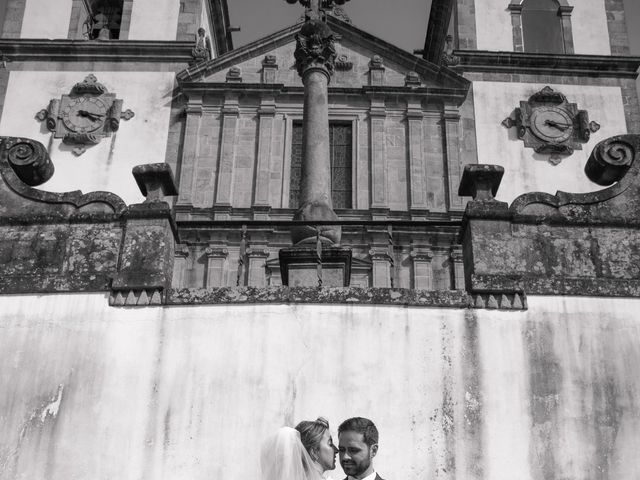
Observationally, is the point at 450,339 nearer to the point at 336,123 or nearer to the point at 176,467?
the point at 176,467

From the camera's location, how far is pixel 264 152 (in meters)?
16.4

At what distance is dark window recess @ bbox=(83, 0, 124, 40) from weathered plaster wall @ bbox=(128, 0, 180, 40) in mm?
776

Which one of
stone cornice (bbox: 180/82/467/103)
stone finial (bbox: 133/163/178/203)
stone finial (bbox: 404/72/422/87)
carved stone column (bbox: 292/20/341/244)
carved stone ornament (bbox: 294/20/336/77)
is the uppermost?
stone finial (bbox: 404/72/422/87)

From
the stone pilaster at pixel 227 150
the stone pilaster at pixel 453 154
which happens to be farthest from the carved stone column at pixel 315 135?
the stone pilaster at pixel 453 154

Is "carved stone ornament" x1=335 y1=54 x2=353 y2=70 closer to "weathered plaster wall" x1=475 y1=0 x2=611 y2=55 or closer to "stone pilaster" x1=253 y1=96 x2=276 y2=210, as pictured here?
"stone pilaster" x1=253 y1=96 x2=276 y2=210

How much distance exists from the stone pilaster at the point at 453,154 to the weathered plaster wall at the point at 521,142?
548 millimetres

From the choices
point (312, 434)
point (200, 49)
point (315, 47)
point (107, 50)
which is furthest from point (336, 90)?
point (312, 434)

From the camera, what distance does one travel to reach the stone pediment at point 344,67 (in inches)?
679

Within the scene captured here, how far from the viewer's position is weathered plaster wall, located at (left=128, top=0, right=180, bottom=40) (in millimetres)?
18641

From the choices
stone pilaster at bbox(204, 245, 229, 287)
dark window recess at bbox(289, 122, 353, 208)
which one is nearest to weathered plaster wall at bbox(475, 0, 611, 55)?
dark window recess at bbox(289, 122, 353, 208)

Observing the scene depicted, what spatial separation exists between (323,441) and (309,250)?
A: 363 cm

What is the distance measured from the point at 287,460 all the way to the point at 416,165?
12.7 meters

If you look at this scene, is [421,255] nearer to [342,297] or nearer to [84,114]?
[84,114]

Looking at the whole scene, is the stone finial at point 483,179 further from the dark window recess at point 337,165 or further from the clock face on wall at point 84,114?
the clock face on wall at point 84,114
